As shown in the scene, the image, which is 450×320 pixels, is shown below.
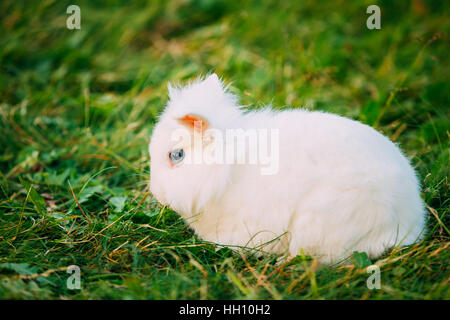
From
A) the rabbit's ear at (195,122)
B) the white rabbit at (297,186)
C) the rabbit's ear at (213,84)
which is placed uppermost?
the rabbit's ear at (213,84)

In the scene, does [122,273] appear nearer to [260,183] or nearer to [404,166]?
[260,183]

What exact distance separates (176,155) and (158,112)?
4.70 ft

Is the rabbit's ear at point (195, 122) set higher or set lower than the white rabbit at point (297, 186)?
higher

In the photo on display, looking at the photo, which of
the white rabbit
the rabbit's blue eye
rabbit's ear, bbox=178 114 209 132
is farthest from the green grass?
rabbit's ear, bbox=178 114 209 132

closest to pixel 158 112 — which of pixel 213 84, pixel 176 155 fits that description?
pixel 213 84

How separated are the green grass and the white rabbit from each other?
0.12m

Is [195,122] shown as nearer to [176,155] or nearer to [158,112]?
[176,155]

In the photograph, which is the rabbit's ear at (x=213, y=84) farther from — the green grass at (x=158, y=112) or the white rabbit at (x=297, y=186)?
the green grass at (x=158, y=112)

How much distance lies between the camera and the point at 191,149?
1.94 metres

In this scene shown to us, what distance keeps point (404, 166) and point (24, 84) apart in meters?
3.27

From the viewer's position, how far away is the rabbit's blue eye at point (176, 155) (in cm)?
197

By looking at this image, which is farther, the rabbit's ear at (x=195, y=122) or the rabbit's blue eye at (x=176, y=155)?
the rabbit's blue eye at (x=176, y=155)

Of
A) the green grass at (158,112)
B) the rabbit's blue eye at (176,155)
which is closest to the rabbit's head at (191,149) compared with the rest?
the rabbit's blue eye at (176,155)
